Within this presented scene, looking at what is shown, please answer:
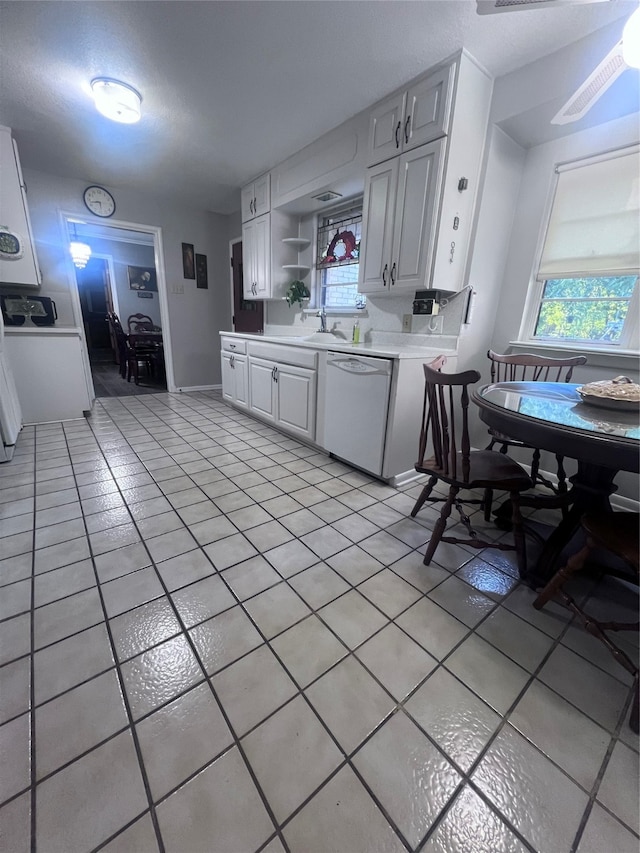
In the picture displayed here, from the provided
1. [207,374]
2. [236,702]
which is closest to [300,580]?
[236,702]

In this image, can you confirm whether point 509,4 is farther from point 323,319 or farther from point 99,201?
point 99,201

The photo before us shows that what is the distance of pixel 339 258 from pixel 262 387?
1472 mm

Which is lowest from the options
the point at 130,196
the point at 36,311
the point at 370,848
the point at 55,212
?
the point at 370,848

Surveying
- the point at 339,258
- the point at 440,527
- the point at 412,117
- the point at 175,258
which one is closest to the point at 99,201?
the point at 175,258

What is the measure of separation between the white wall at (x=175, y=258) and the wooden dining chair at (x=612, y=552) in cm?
498

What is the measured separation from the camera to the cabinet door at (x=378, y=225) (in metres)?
2.33

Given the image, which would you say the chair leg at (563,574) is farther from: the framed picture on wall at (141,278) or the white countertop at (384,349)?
the framed picture on wall at (141,278)

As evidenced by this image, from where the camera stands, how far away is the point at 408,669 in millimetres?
1114

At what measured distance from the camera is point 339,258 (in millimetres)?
3277

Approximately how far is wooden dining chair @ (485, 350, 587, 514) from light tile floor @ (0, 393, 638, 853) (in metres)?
0.49

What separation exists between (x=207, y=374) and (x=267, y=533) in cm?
400

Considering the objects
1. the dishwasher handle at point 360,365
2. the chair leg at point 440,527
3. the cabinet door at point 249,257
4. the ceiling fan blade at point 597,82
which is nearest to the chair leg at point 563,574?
the chair leg at point 440,527

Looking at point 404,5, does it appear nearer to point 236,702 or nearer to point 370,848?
point 236,702

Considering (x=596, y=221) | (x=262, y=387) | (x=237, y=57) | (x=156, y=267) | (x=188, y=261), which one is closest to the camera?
(x=237, y=57)
